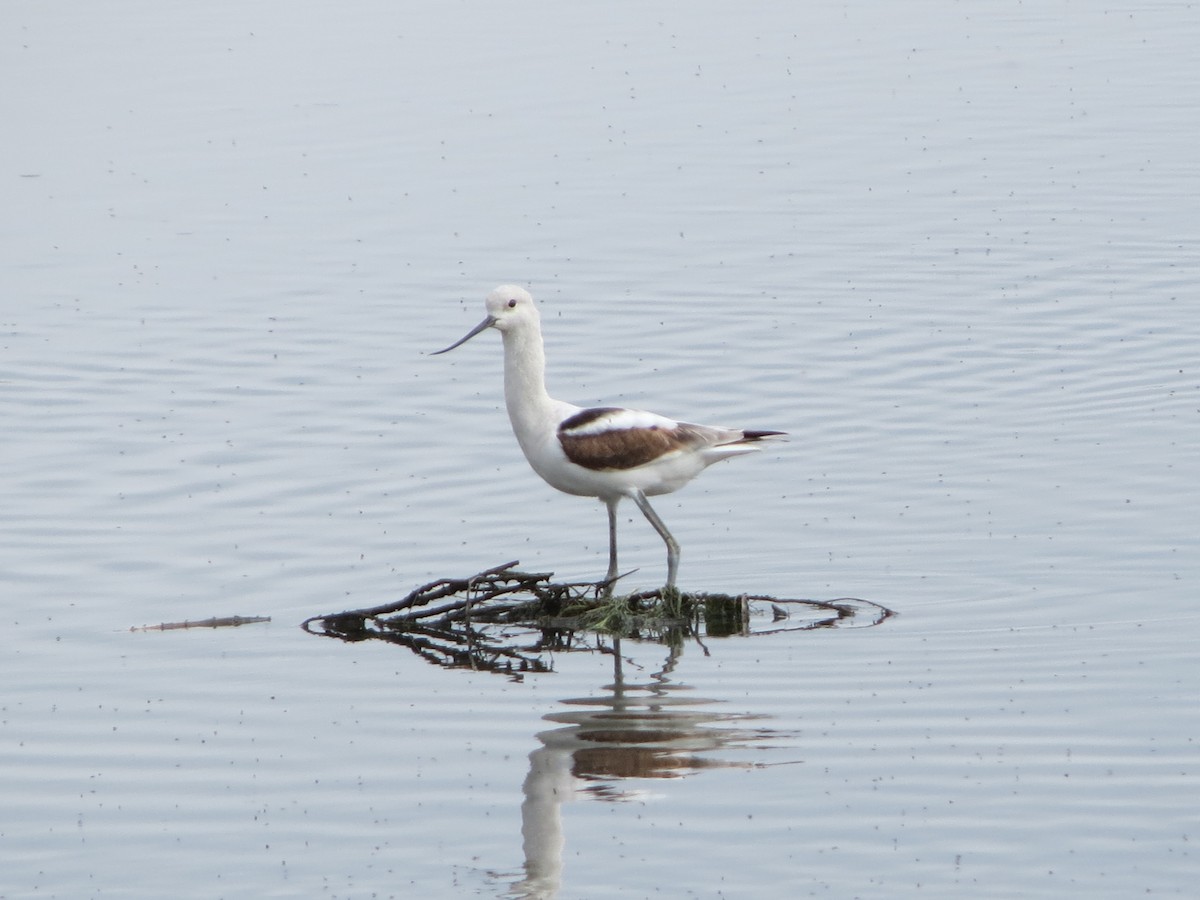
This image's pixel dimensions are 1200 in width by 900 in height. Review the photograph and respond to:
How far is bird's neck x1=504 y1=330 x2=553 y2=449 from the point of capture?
15.0 meters

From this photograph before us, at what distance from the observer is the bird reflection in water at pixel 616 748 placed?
11.3 metres

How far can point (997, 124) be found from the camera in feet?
115

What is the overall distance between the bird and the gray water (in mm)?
1225

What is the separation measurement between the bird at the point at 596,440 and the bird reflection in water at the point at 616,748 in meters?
1.56

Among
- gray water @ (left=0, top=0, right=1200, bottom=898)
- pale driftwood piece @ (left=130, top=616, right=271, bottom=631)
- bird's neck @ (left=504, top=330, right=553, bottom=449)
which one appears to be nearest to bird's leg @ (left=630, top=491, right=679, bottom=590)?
gray water @ (left=0, top=0, right=1200, bottom=898)

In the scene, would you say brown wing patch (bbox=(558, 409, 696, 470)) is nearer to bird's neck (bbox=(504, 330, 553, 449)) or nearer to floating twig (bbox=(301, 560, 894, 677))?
bird's neck (bbox=(504, 330, 553, 449))

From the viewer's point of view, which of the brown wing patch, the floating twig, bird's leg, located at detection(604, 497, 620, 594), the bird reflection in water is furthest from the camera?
bird's leg, located at detection(604, 497, 620, 594)

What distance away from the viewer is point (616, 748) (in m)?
12.6

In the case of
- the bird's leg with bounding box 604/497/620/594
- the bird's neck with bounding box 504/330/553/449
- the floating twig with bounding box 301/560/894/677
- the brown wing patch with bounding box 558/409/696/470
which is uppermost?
the bird's neck with bounding box 504/330/553/449

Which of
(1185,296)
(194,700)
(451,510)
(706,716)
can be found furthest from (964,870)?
(1185,296)

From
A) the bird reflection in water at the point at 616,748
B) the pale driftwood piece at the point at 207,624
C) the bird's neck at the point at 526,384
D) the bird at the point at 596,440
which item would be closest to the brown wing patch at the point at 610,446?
the bird at the point at 596,440

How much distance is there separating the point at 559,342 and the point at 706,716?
436 inches

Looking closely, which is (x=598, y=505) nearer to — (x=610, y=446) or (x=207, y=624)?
(x=610, y=446)

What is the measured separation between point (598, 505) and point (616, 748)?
6.10 metres
